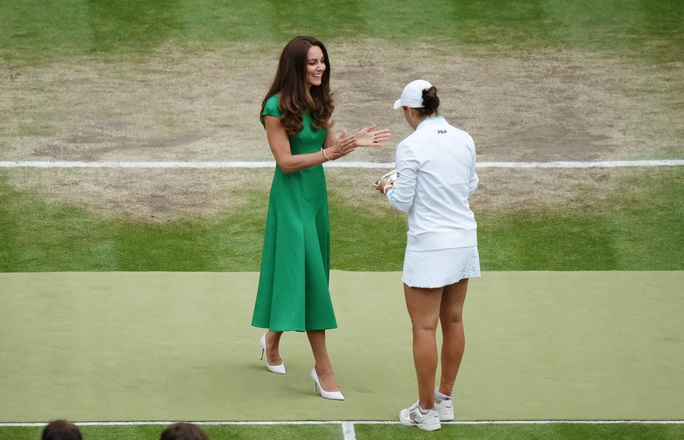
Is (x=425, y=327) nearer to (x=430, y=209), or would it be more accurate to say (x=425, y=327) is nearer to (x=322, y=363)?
(x=430, y=209)

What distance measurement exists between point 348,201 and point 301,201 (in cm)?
396

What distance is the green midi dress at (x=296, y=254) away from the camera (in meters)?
7.59

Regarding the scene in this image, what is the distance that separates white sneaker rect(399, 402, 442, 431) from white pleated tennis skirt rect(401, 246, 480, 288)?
0.80 metres


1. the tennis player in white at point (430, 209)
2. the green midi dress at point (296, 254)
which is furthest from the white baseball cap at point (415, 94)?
the green midi dress at point (296, 254)

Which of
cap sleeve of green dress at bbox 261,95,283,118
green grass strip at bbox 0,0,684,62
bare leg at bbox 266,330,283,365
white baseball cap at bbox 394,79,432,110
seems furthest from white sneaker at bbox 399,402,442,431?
green grass strip at bbox 0,0,684,62

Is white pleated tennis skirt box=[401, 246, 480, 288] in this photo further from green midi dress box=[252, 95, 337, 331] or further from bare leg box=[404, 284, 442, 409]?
green midi dress box=[252, 95, 337, 331]

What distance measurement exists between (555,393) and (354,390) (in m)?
1.28

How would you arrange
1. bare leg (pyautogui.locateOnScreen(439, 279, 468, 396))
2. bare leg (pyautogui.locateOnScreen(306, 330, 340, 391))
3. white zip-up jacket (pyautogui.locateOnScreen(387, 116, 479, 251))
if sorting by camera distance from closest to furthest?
1. white zip-up jacket (pyautogui.locateOnScreen(387, 116, 479, 251))
2. bare leg (pyautogui.locateOnScreen(439, 279, 468, 396))
3. bare leg (pyautogui.locateOnScreen(306, 330, 340, 391))

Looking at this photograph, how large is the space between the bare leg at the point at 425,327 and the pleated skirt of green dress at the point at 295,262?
2.28 ft

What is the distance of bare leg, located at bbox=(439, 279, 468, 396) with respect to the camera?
23.8 feet

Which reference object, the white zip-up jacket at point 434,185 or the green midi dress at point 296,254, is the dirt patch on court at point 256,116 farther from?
the white zip-up jacket at point 434,185

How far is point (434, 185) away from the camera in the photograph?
6.99 m

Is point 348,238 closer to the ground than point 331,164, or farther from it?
closer to the ground

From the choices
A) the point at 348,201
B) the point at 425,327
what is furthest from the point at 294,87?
the point at 348,201
